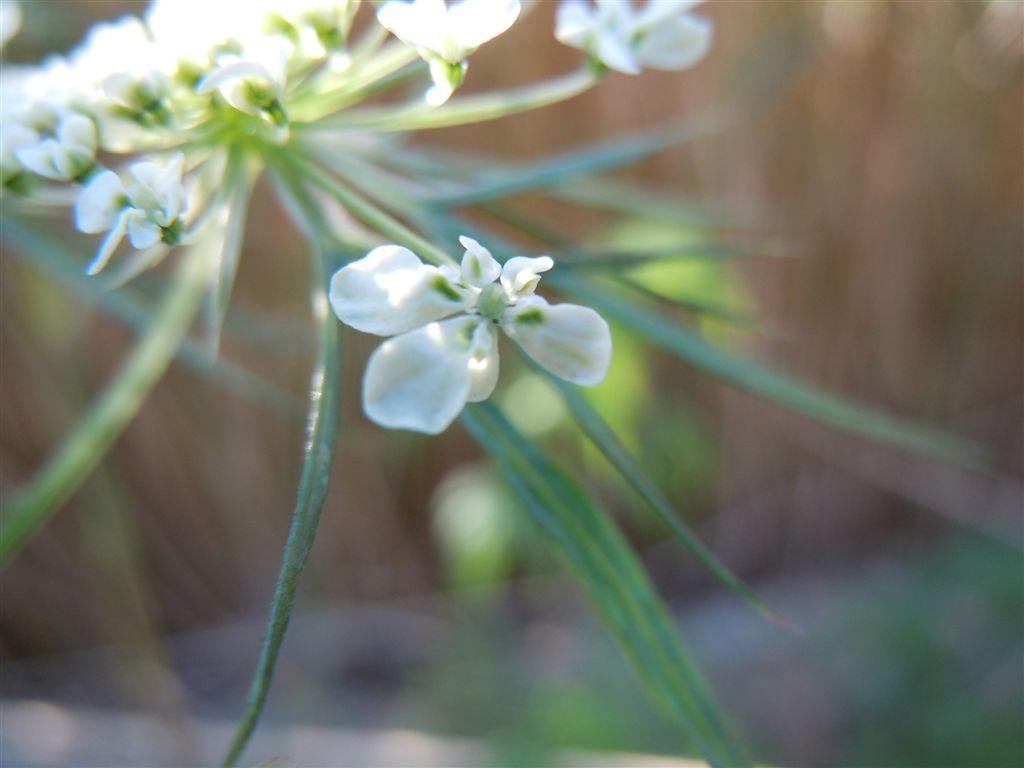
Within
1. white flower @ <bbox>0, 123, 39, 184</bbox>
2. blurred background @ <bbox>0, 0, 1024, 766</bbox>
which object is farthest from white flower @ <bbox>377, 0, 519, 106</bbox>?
blurred background @ <bbox>0, 0, 1024, 766</bbox>

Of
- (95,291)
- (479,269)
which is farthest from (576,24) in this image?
(95,291)

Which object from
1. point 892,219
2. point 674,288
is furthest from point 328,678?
point 892,219

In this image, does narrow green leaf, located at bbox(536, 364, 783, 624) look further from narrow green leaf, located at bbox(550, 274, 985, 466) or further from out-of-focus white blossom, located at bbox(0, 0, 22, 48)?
out-of-focus white blossom, located at bbox(0, 0, 22, 48)

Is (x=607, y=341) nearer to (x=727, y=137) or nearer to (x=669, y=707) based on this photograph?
(x=669, y=707)

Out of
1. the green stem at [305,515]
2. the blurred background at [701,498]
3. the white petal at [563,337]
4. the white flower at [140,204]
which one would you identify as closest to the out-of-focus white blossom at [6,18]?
the white flower at [140,204]

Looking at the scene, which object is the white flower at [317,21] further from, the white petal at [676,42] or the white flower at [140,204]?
the white petal at [676,42]
